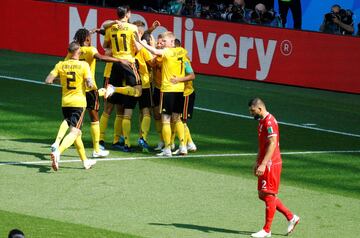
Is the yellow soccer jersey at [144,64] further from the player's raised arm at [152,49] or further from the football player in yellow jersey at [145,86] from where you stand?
the player's raised arm at [152,49]

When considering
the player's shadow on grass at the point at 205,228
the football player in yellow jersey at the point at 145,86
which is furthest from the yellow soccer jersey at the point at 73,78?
the player's shadow on grass at the point at 205,228

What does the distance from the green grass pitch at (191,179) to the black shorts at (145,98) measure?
3.49ft

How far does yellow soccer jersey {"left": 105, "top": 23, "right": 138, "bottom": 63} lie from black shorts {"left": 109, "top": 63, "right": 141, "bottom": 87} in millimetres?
187

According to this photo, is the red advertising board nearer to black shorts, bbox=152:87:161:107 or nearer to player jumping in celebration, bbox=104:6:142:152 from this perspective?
black shorts, bbox=152:87:161:107

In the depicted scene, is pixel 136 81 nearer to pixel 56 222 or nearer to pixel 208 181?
pixel 208 181

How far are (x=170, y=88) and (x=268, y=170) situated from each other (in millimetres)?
5404

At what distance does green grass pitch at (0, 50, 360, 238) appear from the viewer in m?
15.0

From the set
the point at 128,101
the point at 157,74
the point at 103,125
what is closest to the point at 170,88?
the point at 157,74

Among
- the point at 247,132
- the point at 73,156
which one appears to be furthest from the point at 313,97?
the point at 73,156

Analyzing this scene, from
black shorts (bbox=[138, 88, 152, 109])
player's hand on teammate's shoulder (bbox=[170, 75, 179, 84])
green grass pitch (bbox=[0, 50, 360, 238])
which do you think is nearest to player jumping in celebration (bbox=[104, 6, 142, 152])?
black shorts (bbox=[138, 88, 152, 109])

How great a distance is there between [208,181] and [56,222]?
3776mm

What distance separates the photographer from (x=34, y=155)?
1952cm

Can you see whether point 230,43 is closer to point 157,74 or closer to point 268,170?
point 157,74

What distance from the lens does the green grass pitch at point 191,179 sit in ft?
49.3
